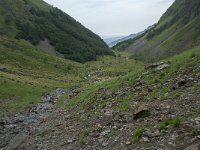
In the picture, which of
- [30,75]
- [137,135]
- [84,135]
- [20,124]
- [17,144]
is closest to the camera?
[137,135]

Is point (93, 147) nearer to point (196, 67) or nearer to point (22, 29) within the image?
point (196, 67)

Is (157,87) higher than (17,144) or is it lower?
higher

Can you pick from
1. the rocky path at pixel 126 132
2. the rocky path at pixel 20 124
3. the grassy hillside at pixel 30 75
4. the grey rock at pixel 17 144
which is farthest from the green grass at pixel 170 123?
the grassy hillside at pixel 30 75

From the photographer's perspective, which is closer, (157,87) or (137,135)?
(137,135)

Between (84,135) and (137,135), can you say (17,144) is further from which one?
(137,135)

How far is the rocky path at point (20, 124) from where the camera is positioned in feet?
108

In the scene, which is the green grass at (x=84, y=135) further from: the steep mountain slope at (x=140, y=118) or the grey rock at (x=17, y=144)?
the grey rock at (x=17, y=144)

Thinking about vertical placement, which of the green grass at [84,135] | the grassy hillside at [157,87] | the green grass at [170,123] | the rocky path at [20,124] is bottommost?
the rocky path at [20,124]

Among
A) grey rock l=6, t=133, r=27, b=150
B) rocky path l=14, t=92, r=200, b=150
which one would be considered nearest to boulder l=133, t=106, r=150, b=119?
rocky path l=14, t=92, r=200, b=150

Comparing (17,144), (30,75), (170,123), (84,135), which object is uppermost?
(170,123)

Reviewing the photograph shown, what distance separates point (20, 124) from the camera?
43.8m

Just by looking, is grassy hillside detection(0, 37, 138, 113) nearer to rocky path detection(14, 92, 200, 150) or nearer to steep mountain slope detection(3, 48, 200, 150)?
steep mountain slope detection(3, 48, 200, 150)

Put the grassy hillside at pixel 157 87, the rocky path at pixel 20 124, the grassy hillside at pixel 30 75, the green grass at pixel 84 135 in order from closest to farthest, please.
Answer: the green grass at pixel 84 135 < the grassy hillside at pixel 157 87 < the rocky path at pixel 20 124 < the grassy hillside at pixel 30 75

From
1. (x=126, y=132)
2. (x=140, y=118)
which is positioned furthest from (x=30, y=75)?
(x=126, y=132)
